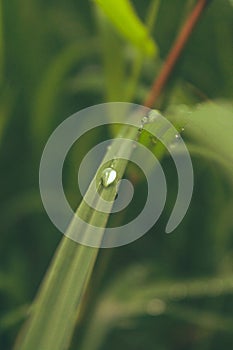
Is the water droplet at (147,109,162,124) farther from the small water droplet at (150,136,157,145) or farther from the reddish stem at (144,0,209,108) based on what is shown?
the reddish stem at (144,0,209,108)

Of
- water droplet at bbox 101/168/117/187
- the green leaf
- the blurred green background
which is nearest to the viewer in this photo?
water droplet at bbox 101/168/117/187

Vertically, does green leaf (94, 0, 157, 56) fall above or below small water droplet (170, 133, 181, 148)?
above

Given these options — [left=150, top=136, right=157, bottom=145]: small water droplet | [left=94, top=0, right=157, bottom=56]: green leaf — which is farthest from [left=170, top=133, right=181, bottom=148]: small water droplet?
[left=94, top=0, right=157, bottom=56]: green leaf

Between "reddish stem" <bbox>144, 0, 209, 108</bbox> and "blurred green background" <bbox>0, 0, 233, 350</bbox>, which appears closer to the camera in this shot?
"reddish stem" <bbox>144, 0, 209, 108</bbox>

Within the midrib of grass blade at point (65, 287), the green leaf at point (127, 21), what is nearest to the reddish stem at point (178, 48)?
the green leaf at point (127, 21)

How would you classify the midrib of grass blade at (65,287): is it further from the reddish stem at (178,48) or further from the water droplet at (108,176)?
the reddish stem at (178,48)

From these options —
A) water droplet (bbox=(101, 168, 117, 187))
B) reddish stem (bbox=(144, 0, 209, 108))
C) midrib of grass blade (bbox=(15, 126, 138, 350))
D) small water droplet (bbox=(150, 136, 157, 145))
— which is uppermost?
reddish stem (bbox=(144, 0, 209, 108))

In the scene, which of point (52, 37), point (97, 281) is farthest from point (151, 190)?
point (52, 37)
